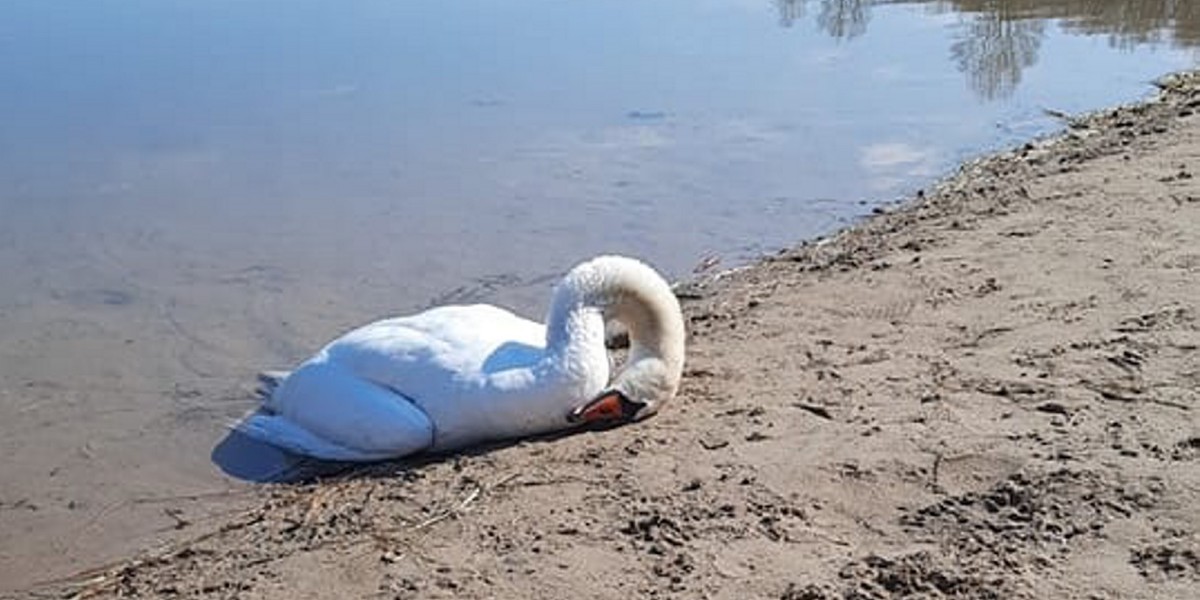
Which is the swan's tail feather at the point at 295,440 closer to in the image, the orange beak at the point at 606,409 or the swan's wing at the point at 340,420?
the swan's wing at the point at 340,420

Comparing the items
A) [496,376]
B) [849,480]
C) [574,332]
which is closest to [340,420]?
[496,376]

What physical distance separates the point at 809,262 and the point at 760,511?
4070 mm

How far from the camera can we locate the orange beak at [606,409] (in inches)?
256

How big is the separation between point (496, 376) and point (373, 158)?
572 centimetres

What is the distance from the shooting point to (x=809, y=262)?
365 inches

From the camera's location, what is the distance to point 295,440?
7.04 meters

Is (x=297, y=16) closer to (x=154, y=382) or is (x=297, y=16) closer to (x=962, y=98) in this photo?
(x=962, y=98)

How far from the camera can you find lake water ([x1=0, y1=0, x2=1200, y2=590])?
7.92 metres

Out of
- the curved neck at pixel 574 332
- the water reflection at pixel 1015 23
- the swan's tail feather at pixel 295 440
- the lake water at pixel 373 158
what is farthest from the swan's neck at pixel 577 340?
the water reflection at pixel 1015 23

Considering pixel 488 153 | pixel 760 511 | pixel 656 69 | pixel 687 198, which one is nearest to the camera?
pixel 760 511

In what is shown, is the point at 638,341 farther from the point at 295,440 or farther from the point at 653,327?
the point at 295,440

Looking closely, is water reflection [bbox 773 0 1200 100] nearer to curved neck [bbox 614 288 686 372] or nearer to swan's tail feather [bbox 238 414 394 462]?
curved neck [bbox 614 288 686 372]

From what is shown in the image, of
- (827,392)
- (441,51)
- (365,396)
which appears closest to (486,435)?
(365,396)

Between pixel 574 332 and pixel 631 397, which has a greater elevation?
pixel 574 332
